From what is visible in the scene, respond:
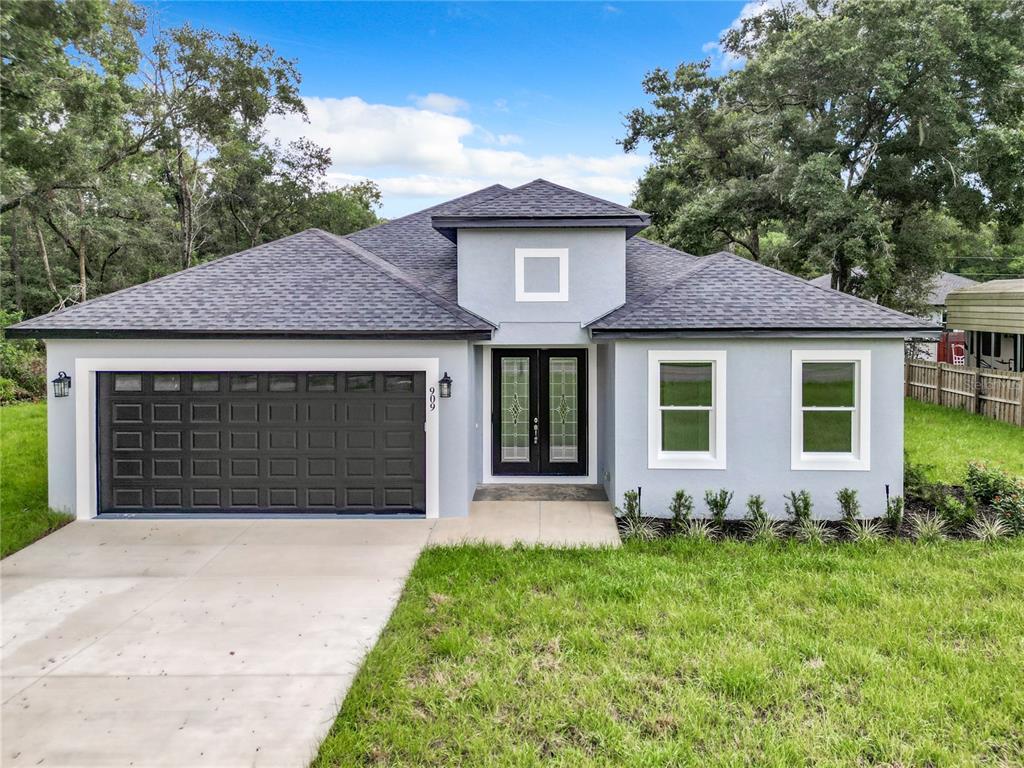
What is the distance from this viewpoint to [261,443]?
9109 mm

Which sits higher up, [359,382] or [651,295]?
[651,295]

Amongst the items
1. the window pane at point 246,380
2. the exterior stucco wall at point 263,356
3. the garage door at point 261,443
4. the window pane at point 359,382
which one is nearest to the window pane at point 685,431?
the exterior stucco wall at point 263,356

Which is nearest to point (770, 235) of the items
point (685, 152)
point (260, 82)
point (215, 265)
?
point (685, 152)

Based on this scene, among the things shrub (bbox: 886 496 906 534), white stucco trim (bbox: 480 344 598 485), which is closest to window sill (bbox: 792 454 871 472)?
shrub (bbox: 886 496 906 534)

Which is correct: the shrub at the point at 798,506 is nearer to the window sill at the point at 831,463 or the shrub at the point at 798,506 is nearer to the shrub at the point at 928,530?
the window sill at the point at 831,463

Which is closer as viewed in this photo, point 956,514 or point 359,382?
point 956,514

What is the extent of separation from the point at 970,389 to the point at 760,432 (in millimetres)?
12227

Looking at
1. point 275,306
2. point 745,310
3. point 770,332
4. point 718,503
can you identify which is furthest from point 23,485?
point 770,332

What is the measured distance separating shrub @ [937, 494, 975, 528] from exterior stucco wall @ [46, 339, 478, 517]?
6.86 metres

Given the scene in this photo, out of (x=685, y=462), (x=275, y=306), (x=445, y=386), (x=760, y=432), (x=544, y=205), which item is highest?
(x=544, y=205)

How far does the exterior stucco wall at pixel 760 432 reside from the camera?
8773 mm

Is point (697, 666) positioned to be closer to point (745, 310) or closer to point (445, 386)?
point (445, 386)

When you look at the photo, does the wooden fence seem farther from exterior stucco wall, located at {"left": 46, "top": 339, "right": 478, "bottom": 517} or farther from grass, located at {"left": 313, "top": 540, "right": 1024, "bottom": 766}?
Answer: exterior stucco wall, located at {"left": 46, "top": 339, "right": 478, "bottom": 517}

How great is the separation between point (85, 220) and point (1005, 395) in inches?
1296
